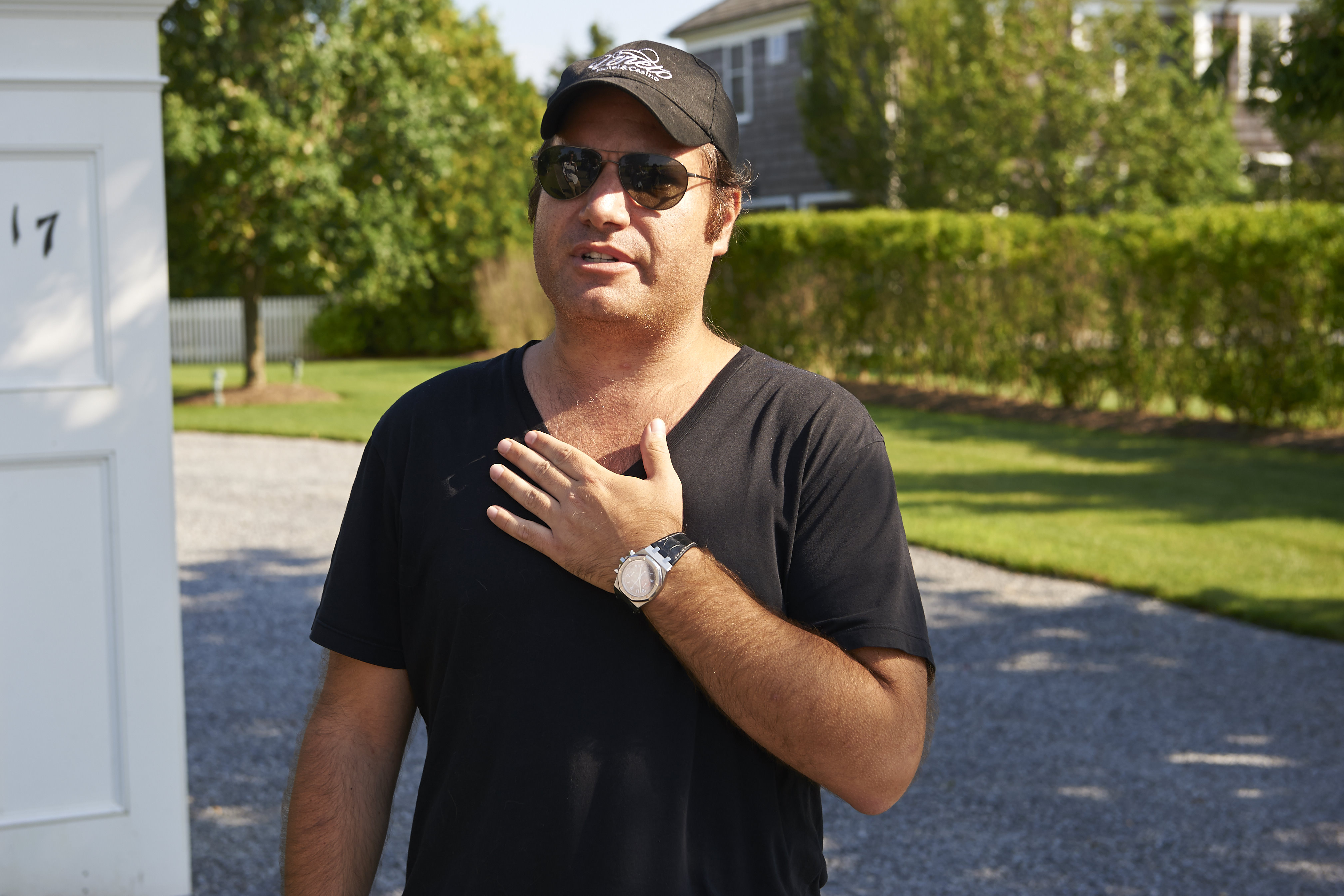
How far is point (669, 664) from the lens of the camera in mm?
1670

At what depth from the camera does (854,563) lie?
5.50ft

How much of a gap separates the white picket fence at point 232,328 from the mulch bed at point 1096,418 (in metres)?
13.8

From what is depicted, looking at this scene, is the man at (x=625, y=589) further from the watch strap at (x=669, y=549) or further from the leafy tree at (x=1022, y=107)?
the leafy tree at (x=1022, y=107)

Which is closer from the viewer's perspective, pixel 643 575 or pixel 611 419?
pixel 643 575

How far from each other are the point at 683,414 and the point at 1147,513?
8.73 meters

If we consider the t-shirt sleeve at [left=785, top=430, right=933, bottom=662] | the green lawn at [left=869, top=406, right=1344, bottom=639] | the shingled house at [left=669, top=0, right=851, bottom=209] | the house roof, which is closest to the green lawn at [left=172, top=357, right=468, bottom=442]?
the green lawn at [left=869, top=406, right=1344, bottom=639]

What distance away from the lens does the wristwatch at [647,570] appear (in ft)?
5.26

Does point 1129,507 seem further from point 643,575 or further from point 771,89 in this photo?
point 771,89

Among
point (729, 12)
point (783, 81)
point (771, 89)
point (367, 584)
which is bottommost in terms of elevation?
point (367, 584)

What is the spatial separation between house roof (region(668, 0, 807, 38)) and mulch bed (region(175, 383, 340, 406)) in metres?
13.6

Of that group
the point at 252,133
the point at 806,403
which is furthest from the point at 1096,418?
the point at 806,403

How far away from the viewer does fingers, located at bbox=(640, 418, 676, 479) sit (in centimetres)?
167

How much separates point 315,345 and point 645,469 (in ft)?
86.1

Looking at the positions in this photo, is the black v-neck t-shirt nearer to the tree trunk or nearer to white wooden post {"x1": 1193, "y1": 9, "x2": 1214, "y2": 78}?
the tree trunk
